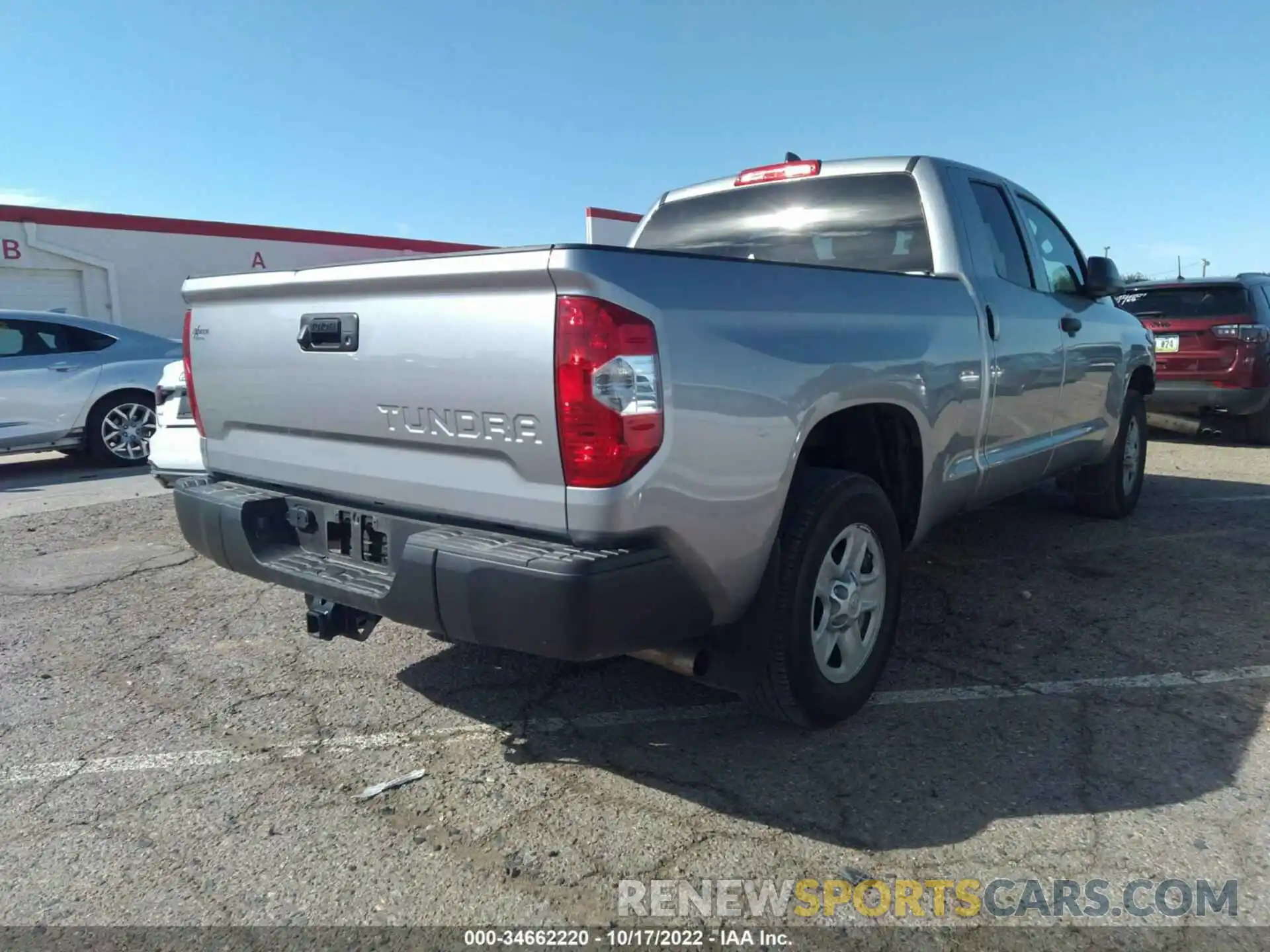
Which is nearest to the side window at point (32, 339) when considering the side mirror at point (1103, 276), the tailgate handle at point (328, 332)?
the tailgate handle at point (328, 332)

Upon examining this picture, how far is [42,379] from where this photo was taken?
901 cm

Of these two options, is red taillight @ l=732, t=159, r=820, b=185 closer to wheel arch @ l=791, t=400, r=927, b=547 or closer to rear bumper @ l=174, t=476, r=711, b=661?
wheel arch @ l=791, t=400, r=927, b=547

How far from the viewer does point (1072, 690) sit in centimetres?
355

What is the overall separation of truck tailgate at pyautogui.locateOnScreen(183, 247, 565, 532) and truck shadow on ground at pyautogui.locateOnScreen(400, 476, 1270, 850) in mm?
480

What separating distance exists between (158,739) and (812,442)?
2437 mm

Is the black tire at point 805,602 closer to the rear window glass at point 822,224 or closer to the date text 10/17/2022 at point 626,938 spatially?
the date text 10/17/2022 at point 626,938

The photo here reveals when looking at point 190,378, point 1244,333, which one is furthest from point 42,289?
point 1244,333

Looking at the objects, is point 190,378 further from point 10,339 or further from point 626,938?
point 10,339

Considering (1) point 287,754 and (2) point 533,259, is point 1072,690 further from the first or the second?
(1) point 287,754

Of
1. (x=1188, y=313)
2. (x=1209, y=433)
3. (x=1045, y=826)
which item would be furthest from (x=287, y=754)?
(x=1209, y=433)

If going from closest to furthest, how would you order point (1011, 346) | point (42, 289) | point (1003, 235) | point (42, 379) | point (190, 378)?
1. point (190, 378)
2. point (1011, 346)
3. point (1003, 235)
4. point (42, 379)
5. point (42, 289)

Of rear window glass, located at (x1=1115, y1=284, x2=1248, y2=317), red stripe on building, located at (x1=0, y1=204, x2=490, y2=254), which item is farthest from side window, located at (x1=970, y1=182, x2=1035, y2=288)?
red stripe on building, located at (x1=0, y1=204, x2=490, y2=254)

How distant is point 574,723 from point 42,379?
26.2 feet

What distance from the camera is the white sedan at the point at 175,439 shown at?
5539 mm
